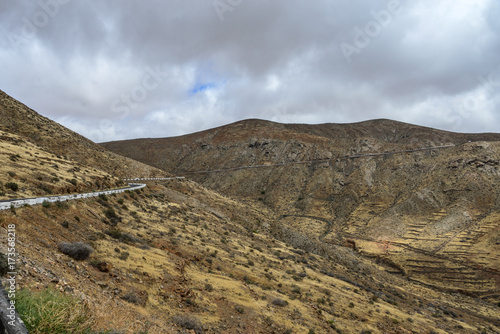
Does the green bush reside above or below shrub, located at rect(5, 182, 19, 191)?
below

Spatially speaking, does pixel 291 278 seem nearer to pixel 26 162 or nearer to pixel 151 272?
pixel 151 272

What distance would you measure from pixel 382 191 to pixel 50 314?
62.7 meters

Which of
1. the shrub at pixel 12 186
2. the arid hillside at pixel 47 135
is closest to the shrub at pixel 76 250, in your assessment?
the shrub at pixel 12 186

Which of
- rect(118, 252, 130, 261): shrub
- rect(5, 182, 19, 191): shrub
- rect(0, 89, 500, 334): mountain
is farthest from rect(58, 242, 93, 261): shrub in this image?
rect(5, 182, 19, 191): shrub

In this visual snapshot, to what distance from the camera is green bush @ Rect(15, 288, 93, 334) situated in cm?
418

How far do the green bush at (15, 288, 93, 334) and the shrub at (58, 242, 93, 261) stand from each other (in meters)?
4.69

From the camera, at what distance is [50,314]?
14.4 feet

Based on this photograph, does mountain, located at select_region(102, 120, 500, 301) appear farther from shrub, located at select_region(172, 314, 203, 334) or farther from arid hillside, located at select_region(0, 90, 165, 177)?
arid hillside, located at select_region(0, 90, 165, 177)

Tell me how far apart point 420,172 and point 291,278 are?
55300 mm

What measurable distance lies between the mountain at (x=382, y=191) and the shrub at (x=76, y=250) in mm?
32093

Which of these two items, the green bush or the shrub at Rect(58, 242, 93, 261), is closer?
the green bush

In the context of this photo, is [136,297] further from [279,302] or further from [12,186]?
[12,186]

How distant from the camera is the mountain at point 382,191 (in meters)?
37.9

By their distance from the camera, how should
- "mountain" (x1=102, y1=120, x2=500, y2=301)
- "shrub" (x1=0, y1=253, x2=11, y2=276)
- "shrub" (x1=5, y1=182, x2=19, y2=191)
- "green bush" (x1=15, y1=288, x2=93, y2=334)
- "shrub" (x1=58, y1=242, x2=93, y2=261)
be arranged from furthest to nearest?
"mountain" (x1=102, y1=120, x2=500, y2=301)
"shrub" (x1=5, y1=182, x2=19, y2=191)
"shrub" (x1=58, y1=242, x2=93, y2=261)
"shrub" (x1=0, y1=253, x2=11, y2=276)
"green bush" (x1=15, y1=288, x2=93, y2=334)
